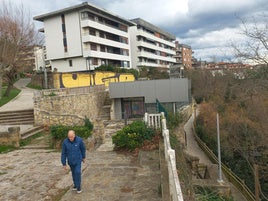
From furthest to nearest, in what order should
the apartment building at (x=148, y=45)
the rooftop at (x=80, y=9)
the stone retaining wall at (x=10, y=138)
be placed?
the apartment building at (x=148, y=45) < the rooftop at (x=80, y=9) < the stone retaining wall at (x=10, y=138)

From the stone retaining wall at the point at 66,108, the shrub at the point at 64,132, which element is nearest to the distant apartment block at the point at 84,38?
the stone retaining wall at the point at 66,108

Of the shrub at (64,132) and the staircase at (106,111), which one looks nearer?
the shrub at (64,132)

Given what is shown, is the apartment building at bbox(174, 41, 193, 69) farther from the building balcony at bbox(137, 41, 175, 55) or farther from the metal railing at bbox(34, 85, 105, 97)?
the metal railing at bbox(34, 85, 105, 97)

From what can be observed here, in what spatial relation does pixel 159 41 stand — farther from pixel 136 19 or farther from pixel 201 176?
pixel 201 176

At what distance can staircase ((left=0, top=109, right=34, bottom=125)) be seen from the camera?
50.6 ft

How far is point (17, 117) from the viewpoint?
16.1 m

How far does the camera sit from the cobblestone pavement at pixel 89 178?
209 inches

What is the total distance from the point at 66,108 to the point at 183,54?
82186 millimetres

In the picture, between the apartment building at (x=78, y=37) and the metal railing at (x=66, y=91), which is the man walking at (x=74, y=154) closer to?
the metal railing at (x=66, y=91)

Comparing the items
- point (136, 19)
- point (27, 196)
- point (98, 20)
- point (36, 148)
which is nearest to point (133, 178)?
point (27, 196)

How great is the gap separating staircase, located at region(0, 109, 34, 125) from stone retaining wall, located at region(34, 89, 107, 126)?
3.85 ft

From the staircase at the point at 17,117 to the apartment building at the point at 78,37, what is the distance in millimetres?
19914

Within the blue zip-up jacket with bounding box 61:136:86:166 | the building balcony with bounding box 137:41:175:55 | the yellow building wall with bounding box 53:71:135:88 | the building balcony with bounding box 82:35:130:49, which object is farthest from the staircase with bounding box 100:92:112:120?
the building balcony with bounding box 137:41:175:55

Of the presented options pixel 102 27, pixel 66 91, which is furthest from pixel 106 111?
pixel 102 27
